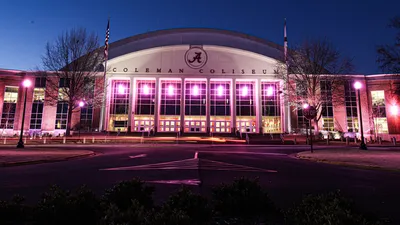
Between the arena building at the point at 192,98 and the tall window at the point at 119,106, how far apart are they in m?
0.19

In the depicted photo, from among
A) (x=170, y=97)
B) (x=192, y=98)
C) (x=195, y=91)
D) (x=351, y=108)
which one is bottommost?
(x=351, y=108)

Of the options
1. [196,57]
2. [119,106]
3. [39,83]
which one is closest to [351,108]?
[196,57]

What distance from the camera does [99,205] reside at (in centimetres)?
357

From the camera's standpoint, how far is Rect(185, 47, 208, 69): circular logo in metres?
45.2

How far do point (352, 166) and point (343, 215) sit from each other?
1129 centimetres

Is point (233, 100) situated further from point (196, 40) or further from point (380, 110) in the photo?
point (380, 110)

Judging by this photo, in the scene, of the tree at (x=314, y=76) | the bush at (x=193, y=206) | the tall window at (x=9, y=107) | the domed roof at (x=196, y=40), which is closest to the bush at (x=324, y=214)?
the bush at (x=193, y=206)

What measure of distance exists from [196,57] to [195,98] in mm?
8265

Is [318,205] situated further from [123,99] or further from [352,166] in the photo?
[123,99]

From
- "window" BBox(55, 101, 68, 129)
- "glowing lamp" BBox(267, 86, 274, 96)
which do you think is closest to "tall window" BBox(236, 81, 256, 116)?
"glowing lamp" BBox(267, 86, 274, 96)

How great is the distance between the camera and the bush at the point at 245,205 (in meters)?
3.78

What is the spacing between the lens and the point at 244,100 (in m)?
46.3

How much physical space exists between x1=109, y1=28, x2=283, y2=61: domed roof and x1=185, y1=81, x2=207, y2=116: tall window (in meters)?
9.17

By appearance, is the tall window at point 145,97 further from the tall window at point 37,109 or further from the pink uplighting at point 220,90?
the tall window at point 37,109
